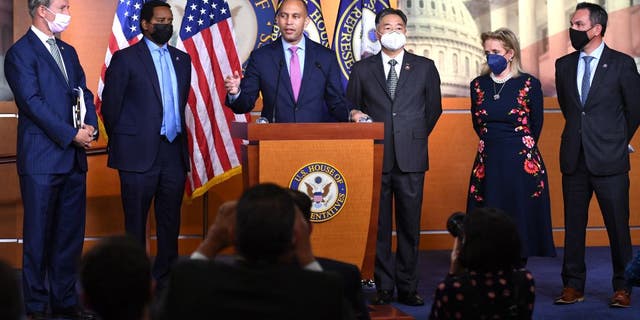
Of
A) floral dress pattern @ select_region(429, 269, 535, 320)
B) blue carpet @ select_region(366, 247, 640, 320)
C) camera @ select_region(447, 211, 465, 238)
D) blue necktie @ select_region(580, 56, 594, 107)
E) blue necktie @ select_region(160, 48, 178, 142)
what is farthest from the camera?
blue necktie @ select_region(160, 48, 178, 142)

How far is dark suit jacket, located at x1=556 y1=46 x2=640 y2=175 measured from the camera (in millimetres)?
5098

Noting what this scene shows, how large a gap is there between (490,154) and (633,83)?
0.88 metres

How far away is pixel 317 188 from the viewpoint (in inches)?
172

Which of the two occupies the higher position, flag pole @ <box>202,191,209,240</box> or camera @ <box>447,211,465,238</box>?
camera @ <box>447,211,465,238</box>

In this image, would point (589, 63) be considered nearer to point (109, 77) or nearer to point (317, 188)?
point (317, 188)

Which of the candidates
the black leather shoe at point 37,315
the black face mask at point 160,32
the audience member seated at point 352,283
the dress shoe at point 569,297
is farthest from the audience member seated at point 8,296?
the dress shoe at point 569,297

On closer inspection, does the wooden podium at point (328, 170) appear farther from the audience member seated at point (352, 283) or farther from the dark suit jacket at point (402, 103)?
the audience member seated at point (352, 283)

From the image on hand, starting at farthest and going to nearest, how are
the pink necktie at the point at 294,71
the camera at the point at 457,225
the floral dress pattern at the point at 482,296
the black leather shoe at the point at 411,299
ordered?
the black leather shoe at the point at 411,299 < the pink necktie at the point at 294,71 < the camera at the point at 457,225 < the floral dress pattern at the point at 482,296

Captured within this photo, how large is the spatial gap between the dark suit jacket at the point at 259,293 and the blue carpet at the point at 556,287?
2734 mm

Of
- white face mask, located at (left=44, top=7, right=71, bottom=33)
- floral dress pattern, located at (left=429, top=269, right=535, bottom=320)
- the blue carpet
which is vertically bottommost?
the blue carpet

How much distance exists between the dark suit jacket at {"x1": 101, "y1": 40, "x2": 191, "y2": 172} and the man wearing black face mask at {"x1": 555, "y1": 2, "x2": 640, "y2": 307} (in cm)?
236

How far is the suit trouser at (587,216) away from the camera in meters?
5.11

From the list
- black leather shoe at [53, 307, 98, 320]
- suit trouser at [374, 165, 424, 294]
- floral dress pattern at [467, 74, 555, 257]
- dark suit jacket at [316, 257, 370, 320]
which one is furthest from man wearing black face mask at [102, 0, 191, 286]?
dark suit jacket at [316, 257, 370, 320]

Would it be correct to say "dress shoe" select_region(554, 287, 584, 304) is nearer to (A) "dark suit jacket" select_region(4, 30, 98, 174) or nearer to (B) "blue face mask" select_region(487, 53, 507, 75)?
(B) "blue face mask" select_region(487, 53, 507, 75)
